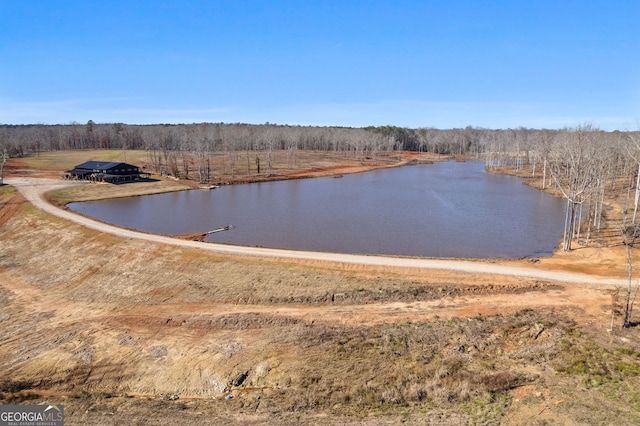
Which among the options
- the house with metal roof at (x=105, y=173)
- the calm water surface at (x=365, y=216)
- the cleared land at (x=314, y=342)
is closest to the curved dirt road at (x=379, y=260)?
the cleared land at (x=314, y=342)

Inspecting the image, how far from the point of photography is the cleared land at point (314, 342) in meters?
14.2

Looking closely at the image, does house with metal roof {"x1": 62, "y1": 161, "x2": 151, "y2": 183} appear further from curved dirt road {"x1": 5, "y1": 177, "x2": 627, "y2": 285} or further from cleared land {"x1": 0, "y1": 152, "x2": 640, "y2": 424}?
cleared land {"x1": 0, "y1": 152, "x2": 640, "y2": 424}

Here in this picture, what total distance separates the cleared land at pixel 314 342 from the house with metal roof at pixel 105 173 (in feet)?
136

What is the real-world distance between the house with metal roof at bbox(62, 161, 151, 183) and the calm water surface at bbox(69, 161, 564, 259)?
1174 cm

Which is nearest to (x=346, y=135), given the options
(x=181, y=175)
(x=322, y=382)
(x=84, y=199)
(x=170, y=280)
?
(x=181, y=175)

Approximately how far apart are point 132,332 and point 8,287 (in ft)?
44.8

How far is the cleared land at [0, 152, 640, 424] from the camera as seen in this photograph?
559 inches

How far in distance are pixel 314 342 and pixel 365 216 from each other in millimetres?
27997

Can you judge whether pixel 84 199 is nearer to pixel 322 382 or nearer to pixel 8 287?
pixel 8 287

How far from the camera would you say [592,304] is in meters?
21.1

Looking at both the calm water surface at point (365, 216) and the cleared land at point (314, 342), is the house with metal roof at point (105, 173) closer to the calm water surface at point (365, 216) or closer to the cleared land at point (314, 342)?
the calm water surface at point (365, 216)

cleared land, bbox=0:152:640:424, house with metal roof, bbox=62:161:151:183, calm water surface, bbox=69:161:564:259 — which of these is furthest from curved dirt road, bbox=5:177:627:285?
house with metal roof, bbox=62:161:151:183

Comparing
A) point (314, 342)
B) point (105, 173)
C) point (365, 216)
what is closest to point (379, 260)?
point (314, 342)

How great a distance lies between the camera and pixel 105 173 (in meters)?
69.1
